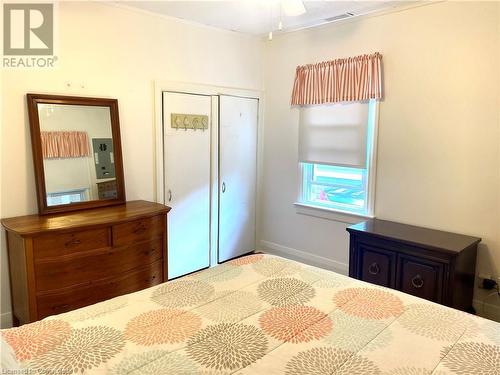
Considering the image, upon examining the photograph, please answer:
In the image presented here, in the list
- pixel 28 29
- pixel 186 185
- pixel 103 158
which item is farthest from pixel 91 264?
pixel 28 29

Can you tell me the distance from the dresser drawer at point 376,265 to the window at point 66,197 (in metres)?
2.34

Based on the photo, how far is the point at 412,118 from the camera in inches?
135

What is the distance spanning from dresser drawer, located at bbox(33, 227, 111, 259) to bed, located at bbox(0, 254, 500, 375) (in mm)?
999

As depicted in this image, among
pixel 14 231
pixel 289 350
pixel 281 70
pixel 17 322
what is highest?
pixel 281 70

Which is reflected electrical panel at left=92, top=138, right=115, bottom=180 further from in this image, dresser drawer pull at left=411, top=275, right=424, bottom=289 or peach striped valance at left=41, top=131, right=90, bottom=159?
dresser drawer pull at left=411, top=275, right=424, bottom=289

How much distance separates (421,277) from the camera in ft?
9.83

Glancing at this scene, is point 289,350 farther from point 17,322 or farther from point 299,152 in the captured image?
point 299,152

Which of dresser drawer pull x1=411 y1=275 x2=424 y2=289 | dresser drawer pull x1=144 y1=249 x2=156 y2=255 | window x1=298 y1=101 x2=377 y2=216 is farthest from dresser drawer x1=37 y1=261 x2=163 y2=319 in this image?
dresser drawer pull x1=411 y1=275 x2=424 y2=289

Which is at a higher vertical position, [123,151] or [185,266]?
[123,151]

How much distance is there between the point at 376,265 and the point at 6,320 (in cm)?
290

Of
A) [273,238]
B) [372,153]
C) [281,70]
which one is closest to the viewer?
[372,153]

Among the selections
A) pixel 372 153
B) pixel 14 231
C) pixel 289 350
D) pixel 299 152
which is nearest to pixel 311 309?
pixel 289 350

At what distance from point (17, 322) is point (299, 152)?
117 inches

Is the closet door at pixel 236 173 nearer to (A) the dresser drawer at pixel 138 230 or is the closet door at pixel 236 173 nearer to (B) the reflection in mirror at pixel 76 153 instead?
(A) the dresser drawer at pixel 138 230
